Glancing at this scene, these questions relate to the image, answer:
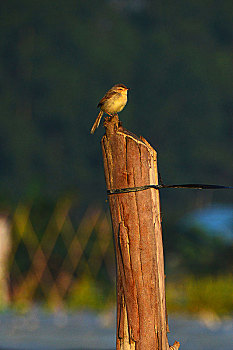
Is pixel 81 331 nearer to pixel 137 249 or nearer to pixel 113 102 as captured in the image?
pixel 113 102

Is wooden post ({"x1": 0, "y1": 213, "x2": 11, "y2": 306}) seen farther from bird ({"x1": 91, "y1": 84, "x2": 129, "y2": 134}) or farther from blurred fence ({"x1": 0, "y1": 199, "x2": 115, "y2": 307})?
bird ({"x1": 91, "y1": 84, "x2": 129, "y2": 134})

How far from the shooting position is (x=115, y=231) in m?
3.26

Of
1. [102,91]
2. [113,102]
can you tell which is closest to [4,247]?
[113,102]

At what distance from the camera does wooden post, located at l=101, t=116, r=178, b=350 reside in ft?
10.4

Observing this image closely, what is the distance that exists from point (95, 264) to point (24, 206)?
1.28 metres

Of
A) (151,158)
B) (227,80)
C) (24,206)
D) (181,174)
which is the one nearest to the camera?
(151,158)

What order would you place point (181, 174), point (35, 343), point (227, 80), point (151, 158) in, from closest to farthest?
point (151, 158)
point (35, 343)
point (181, 174)
point (227, 80)

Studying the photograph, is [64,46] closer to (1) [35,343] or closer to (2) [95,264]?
(2) [95,264]

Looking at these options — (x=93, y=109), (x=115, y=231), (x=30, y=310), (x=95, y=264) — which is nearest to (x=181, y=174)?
(x=93, y=109)

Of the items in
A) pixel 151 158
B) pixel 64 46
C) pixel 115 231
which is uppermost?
pixel 64 46

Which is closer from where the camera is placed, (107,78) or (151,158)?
(151,158)

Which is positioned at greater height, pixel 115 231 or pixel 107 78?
pixel 107 78

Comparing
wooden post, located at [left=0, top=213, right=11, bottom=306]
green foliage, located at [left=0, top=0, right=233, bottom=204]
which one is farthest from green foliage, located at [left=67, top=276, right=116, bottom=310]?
green foliage, located at [left=0, top=0, right=233, bottom=204]

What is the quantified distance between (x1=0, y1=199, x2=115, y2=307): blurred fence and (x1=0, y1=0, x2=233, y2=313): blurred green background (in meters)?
8.18
